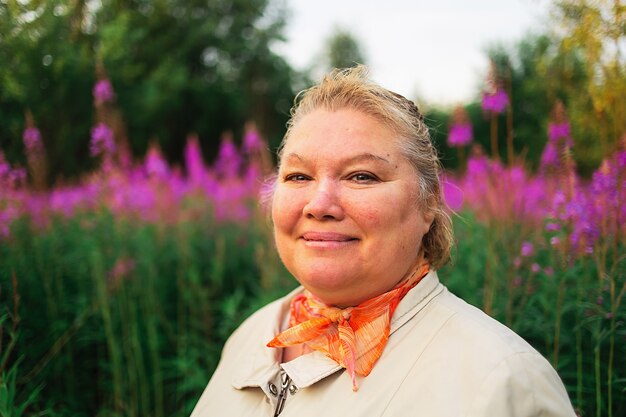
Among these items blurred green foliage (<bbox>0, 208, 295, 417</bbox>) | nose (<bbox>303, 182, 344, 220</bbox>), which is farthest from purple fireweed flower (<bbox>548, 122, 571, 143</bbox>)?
blurred green foliage (<bbox>0, 208, 295, 417</bbox>)

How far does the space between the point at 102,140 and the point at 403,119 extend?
260 cm

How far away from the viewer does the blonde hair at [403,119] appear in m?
1.74

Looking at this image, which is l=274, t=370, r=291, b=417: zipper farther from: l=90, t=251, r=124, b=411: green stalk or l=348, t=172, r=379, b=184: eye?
l=90, t=251, r=124, b=411: green stalk

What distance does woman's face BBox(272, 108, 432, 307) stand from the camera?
1.65 m

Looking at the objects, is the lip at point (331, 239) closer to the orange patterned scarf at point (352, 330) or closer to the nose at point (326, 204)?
the nose at point (326, 204)

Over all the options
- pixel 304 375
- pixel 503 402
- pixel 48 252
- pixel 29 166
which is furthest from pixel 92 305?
pixel 503 402

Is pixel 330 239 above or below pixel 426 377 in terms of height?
above

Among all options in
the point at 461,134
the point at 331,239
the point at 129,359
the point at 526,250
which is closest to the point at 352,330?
the point at 331,239

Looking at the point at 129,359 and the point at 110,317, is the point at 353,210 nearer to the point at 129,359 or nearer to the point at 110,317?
the point at 129,359

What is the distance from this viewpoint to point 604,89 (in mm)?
2344

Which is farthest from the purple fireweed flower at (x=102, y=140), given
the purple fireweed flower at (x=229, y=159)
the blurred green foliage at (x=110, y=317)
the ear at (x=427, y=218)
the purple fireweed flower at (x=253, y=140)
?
the ear at (x=427, y=218)

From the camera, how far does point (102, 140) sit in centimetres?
365

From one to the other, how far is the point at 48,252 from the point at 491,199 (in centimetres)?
296

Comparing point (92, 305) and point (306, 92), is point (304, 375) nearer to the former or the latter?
point (306, 92)
